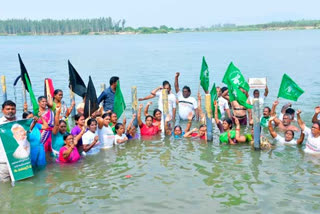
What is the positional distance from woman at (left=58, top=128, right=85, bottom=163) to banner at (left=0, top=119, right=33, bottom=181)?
1.13 metres

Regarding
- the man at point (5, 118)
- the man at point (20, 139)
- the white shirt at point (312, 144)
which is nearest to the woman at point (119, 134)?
the man at point (20, 139)

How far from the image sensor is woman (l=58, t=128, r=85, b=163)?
10.5 meters

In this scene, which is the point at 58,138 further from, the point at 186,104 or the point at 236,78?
the point at 186,104

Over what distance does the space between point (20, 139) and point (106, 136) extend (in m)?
3.31

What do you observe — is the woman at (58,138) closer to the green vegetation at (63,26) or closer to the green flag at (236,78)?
the green flag at (236,78)

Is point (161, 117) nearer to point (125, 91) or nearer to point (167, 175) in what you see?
point (167, 175)

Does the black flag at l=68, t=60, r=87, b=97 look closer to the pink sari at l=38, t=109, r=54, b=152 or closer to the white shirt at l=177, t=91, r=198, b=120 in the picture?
the pink sari at l=38, t=109, r=54, b=152

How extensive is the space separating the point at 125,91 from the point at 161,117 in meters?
12.7

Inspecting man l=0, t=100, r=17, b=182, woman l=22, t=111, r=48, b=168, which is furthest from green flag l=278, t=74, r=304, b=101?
man l=0, t=100, r=17, b=182

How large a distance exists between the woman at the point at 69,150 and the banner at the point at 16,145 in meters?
1.13

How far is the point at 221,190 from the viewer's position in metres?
9.52

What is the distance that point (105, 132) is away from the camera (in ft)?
40.1

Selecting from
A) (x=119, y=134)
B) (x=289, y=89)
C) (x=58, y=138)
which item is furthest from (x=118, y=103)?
(x=289, y=89)

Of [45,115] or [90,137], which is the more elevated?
[45,115]
